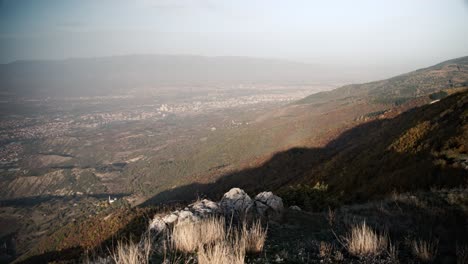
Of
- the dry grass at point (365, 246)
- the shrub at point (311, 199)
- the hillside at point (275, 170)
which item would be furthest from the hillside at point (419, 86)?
the dry grass at point (365, 246)

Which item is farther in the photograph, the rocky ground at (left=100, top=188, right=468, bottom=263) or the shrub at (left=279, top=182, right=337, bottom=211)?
the shrub at (left=279, top=182, right=337, bottom=211)

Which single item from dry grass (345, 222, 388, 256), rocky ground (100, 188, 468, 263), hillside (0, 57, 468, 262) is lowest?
hillside (0, 57, 468, 262)

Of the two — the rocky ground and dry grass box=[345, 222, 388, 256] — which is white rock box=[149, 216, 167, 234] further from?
dry grass box=[345, 222, 388, 256]

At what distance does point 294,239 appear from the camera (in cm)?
773

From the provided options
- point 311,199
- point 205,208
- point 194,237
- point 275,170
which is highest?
point 194,237

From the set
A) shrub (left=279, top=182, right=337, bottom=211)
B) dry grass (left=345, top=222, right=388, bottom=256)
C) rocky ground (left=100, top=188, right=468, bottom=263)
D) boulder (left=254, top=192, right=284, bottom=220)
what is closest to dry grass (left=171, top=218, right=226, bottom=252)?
rocky ground (left=100, top=188, right=468, bottom=263)

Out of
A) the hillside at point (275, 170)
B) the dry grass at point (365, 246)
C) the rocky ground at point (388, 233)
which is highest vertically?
the dry grass at point (365, 246)

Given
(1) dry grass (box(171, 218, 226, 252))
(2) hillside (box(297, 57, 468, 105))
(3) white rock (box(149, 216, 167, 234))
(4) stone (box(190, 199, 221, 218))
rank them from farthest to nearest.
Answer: (2) hillside (box(297, 57, 468, 105)) → (4) stone (box(190, 199, 221, 218)) → (3) white rock (box(149, 216, 167, 234)) → (1) dry grass (box(171, 218, 226, 252))

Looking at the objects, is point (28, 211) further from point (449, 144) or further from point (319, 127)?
point (449, 144)

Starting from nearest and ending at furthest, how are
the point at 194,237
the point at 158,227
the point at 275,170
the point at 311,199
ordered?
1. the point at 194,237
2. the point at 158,227
3. the point at 311,199
4. the point at 275,170

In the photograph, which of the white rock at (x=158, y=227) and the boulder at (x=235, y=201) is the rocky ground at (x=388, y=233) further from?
Answer: the boulder at (x=235, y=201)

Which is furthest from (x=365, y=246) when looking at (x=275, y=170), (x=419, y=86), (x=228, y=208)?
(x=419, y=86)

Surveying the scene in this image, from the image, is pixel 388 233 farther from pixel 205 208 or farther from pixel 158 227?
pixel 205 208

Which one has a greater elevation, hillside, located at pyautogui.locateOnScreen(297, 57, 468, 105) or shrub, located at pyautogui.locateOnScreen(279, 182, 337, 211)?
hillside, located at pyautogui.locateOnScreen(297, 57, 468, 105)
